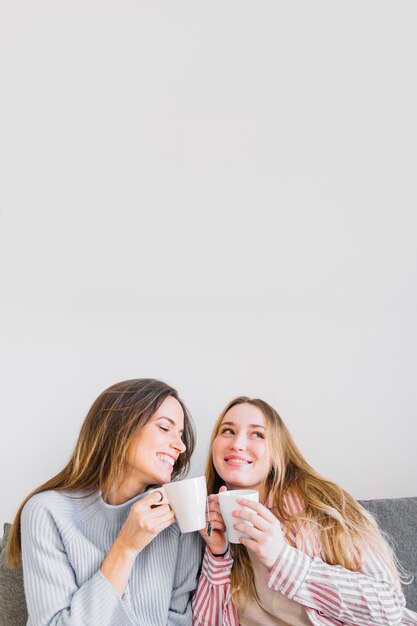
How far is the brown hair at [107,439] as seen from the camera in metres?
1.31

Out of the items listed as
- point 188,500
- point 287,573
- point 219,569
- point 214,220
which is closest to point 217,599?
point 219,569

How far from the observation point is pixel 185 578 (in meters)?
1.33

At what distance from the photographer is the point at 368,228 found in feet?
6.22

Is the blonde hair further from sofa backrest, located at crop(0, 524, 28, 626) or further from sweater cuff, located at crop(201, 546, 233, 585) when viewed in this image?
sofa backrest, located at crop(0, 524, 28, 626)

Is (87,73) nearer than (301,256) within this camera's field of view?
Yes

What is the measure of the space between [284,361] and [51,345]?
710mm

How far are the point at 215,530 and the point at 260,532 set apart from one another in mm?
174

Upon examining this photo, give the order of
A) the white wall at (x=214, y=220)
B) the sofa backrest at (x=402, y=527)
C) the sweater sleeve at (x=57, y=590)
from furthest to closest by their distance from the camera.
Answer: the white wall at (x=214, y=220) → the sofa backrest at (x=402, y=527) → the sweater sleeve at (x=57, y=590)

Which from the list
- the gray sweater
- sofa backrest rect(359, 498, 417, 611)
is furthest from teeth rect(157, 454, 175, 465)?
sofa backrest rect(359, 498, 417, 611)

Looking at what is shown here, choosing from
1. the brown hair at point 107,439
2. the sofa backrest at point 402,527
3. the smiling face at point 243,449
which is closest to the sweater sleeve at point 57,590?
the brown hair at point 107,439

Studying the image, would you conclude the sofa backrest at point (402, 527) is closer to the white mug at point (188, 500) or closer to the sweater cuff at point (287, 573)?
the sweater cuff at point (287, 573)

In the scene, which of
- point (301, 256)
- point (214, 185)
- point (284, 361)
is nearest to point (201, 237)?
point (214, 185)

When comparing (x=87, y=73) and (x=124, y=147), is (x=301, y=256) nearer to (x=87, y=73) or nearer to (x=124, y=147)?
(x=124, y=147)

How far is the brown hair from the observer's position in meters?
1.31
